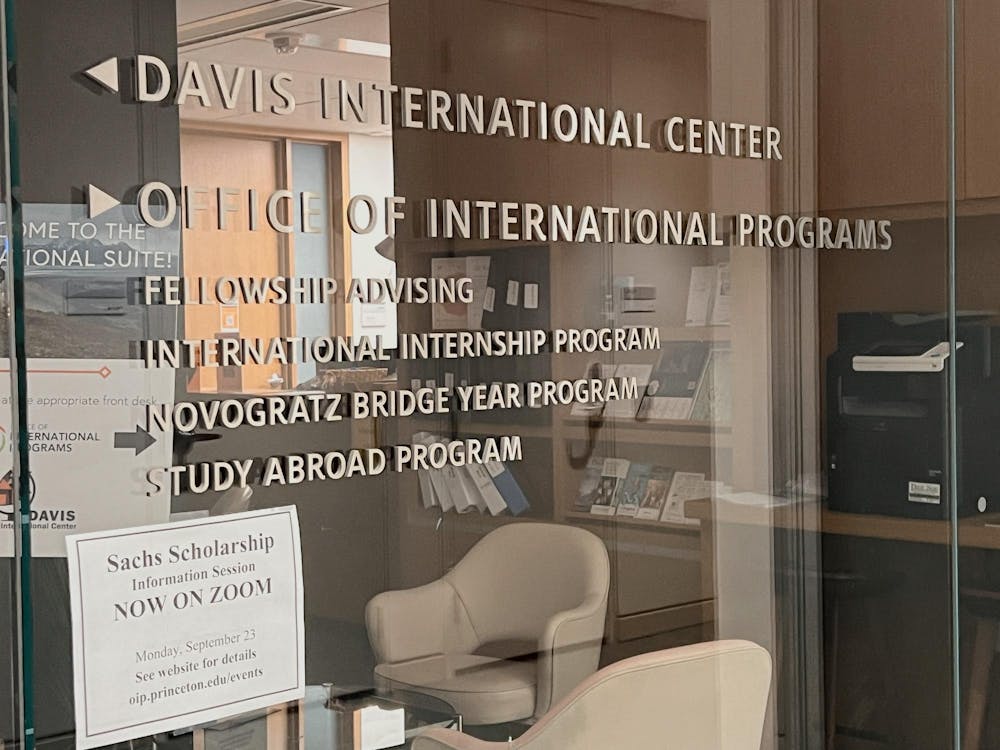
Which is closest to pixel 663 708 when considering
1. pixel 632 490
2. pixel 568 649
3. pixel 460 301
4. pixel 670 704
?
pixel 670 704

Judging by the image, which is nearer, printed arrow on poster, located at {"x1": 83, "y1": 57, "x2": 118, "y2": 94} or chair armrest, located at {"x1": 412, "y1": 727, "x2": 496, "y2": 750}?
printed arrow on poster, located at {"x1": 83, "y1": 57, "x2": 118, "y2": 94}

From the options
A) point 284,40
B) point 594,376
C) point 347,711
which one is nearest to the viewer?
point 284,40

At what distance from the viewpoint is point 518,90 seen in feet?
6.37

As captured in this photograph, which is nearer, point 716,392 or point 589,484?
point 589,484

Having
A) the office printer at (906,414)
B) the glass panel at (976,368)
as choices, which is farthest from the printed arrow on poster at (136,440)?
the glass panel at (976,368)

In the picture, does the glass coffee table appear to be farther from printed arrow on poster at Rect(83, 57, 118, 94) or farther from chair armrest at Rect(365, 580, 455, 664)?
printed arrow on poster at Rect(83, 57, 118, 94)

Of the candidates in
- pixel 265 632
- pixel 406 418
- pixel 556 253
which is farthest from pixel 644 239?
pixel 265 632

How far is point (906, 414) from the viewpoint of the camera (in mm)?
2451

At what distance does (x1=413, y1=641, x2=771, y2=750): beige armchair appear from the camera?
1.98 metres

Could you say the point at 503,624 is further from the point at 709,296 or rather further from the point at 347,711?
the point at 709,296

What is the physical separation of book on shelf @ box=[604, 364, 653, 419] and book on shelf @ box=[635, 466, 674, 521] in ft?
0.33

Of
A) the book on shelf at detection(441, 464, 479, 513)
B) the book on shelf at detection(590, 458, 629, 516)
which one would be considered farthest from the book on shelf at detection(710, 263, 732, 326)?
the book on shelf at detection(441, 464, 479, 513)

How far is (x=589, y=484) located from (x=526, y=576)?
16 centimetres

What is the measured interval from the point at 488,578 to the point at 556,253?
0.44 meters
